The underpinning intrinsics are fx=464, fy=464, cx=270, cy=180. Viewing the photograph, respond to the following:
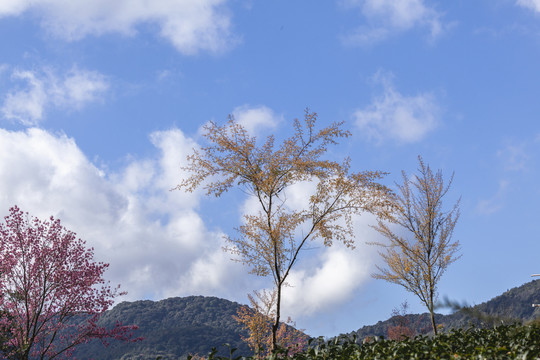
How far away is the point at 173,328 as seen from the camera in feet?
412

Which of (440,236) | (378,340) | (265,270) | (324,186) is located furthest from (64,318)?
(440,236)

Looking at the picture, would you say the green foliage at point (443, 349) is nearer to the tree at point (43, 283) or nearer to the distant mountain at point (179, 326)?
the tree at point (43, 283)

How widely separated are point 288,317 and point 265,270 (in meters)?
12.0

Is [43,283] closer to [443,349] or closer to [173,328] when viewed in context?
[443,349]

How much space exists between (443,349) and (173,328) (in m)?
128

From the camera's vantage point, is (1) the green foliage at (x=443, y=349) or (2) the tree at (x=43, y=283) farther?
(2) the tree at (x=43, y=283)

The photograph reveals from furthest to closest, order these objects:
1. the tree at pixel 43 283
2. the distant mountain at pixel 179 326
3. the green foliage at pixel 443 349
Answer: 1. the distant mountain at pixel 179 326
2. the tree at pixel 43 283
3. the green foliage at pixel 443 349

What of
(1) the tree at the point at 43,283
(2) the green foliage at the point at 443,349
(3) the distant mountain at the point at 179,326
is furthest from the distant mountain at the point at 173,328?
(2) the green foliage at the point at 443,349

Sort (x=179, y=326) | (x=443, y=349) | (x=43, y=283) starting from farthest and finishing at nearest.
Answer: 1. (x=179, y=326)
2. (x=43, y=283)
3. (x=443, y=349)

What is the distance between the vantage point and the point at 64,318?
667 inches

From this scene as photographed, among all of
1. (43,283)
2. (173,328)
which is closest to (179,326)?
(173,328)

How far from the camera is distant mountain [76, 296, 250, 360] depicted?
370 ft

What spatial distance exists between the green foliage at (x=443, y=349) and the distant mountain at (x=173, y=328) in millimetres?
100748

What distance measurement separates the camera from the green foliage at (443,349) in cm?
652
